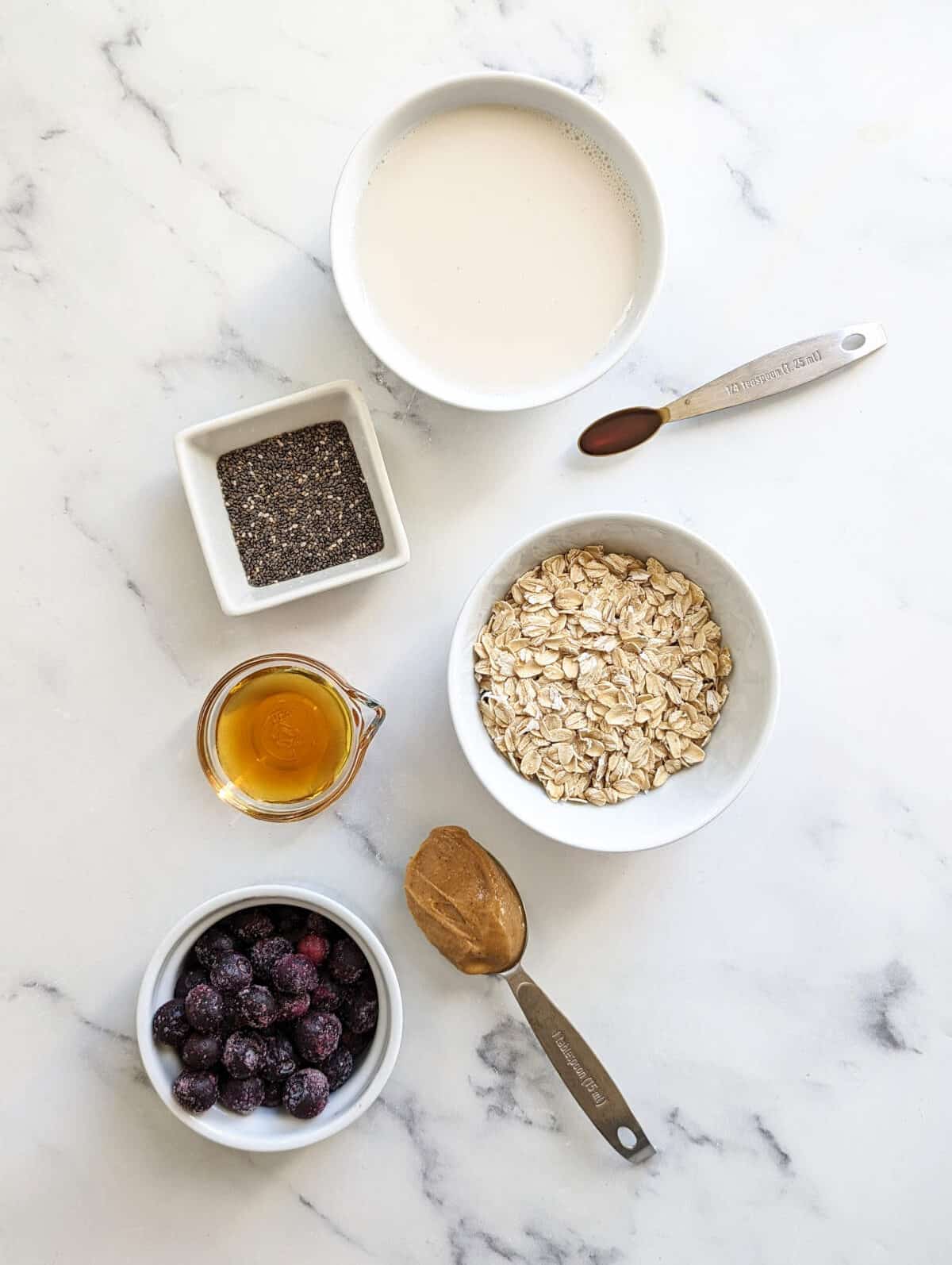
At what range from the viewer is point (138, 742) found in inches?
48.9

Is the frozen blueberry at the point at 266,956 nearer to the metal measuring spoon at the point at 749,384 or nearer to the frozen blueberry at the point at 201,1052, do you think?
the frozen blueberry at the point at 201,1052

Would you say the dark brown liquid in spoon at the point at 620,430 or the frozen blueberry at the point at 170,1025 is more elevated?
the dark brown liquid in spoon at the point at 620,430

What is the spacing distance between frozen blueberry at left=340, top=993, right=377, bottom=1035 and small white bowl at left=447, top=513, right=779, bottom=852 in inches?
11.5

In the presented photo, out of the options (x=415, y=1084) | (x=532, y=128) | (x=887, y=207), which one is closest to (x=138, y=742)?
(x=415, y=1084)

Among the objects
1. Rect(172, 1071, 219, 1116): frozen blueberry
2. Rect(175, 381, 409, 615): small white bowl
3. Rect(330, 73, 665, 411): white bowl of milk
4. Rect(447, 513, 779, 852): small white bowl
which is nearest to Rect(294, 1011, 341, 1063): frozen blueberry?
Rect(172, 1071, 219, 1116): frozen blueberry

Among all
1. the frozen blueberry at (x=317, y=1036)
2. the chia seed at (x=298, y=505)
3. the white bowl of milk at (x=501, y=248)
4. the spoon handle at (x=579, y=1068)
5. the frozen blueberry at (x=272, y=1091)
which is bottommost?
the spoon handle at (x=579, y=1068)

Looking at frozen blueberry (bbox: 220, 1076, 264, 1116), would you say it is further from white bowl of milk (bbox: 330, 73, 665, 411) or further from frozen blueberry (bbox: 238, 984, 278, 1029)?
white bowl of milk (bbox: 330, 73, 665, 411)

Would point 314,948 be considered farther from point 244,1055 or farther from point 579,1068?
point 579,1068

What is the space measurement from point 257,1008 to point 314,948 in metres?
0.09

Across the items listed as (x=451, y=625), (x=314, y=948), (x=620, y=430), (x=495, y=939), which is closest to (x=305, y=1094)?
(x=314, y=948)

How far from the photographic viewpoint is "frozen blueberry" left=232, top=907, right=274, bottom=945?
3.81 feet

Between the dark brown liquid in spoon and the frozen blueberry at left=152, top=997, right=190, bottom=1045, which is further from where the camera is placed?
the dark brown liquid in spoon

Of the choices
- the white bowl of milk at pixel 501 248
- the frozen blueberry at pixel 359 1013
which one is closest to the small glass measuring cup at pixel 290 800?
the frozen blueberry at pixel 359 1013

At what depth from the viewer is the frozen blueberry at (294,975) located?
1113mm
